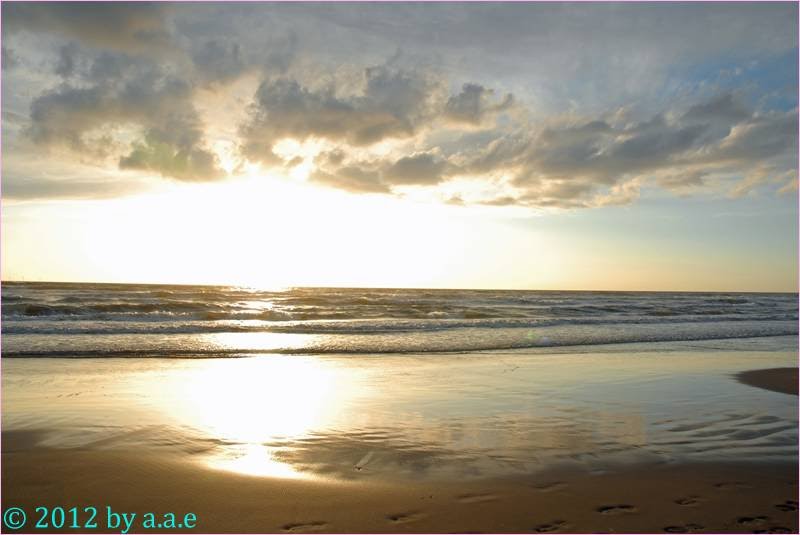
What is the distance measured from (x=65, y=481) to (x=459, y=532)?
424cm

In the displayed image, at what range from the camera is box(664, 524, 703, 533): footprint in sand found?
4.71 metres

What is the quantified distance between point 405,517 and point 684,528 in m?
2.39

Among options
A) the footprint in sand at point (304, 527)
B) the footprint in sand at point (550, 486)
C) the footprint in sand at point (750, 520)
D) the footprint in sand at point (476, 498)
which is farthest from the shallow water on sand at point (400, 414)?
the footprint in sand at point (750, 520)

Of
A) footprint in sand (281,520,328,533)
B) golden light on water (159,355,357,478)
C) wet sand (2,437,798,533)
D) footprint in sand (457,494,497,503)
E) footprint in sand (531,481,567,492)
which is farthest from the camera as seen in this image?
golden light on water (159,355,357,478)

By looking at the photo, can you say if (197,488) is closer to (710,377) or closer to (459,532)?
(459,532)

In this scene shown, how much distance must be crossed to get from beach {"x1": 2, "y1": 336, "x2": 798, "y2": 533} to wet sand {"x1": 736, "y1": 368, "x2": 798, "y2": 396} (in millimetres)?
137

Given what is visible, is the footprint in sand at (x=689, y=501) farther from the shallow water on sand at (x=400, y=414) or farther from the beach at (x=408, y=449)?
the shallow water on sand at (x=400, y=414)

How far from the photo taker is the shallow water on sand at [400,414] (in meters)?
6.80

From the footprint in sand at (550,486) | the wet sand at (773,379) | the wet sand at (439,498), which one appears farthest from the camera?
the wet sand at (773,379)

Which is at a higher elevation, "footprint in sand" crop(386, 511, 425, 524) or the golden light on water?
"footprint in sand" crop(386, 511, 425, 524)

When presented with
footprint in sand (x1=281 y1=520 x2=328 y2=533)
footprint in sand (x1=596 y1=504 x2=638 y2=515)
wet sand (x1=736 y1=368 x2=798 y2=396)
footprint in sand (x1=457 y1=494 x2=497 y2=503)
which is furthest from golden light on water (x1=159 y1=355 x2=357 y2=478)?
wet sand (x1=736 y1=368 x2=798 y2=396)

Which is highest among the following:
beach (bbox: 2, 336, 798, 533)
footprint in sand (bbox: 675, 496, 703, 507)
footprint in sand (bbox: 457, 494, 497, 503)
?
footprint in sand (bbox: 675, 496, 703, 507)

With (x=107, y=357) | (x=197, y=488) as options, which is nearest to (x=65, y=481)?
(x=197, y=488)

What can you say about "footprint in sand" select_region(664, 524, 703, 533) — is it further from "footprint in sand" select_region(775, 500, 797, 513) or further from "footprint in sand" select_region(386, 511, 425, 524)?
"footprint in sand" select_region(386, 511, 425, 524)
